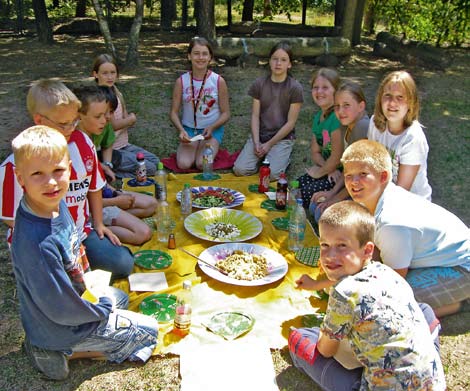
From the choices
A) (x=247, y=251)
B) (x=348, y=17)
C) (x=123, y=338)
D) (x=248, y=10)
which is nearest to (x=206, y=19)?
(x=348, y=17)

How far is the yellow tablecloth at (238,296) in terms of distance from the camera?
118 inches

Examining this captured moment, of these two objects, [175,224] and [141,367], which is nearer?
[141,367]

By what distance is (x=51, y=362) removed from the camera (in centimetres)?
265

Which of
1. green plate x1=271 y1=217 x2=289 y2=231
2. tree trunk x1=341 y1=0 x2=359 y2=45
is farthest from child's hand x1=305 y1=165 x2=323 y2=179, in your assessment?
tree trunk x1=341 y1=0 x2=359 y2=45

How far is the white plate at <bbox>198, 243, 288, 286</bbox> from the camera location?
134 inches

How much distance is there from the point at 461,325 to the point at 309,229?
1.45 metres

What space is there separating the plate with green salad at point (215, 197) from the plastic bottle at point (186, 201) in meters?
0.08

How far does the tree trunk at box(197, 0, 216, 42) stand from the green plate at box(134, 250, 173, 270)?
8636 mm

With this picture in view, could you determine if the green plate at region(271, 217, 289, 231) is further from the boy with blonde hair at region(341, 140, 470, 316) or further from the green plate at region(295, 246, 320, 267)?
the boy with blonde hair at region(341, 140, 470, 316)

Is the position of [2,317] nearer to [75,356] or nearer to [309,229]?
[75,356]

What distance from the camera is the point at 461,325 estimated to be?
3.20 meters

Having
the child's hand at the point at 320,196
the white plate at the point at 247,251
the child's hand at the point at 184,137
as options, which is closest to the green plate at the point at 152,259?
the white plate at the point at 247,251

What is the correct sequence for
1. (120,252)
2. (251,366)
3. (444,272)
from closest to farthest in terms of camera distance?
(251,366) → (444,272) → (120,252)

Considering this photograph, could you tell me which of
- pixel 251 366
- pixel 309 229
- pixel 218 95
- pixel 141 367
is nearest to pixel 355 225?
pixel 251 366
